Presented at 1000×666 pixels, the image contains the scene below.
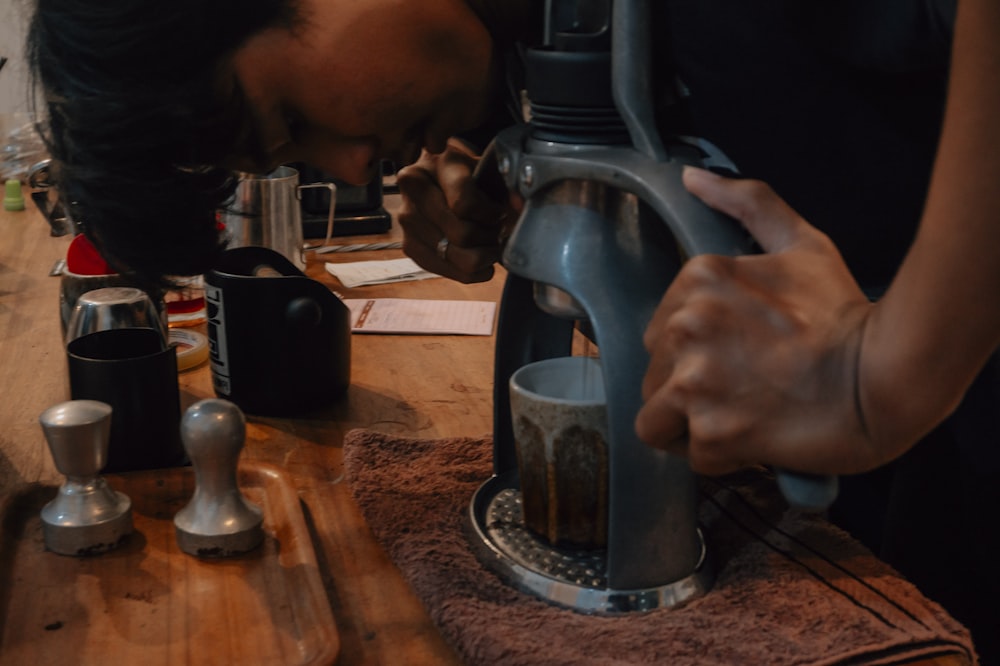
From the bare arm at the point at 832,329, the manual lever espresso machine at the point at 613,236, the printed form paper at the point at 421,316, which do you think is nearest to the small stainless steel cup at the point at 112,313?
the printed form paper at the point at 421,316

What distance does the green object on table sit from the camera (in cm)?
191

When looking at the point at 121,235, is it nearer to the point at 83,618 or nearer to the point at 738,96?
the point at 83,618

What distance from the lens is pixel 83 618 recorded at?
0.65 m

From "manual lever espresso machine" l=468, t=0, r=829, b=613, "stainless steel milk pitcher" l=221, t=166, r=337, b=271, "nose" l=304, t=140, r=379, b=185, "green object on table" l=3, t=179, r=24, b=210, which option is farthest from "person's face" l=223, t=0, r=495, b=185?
"green object on table" l=3, t=179, r=24, b=210

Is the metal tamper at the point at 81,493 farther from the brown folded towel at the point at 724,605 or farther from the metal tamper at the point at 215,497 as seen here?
the brown folded towel at the point at 724,605

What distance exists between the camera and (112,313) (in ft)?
3.13

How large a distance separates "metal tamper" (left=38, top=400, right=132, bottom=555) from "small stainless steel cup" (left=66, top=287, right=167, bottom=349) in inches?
8.4

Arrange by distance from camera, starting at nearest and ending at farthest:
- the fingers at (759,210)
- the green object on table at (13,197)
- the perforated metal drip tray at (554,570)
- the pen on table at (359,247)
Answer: the fingers at (759,210), the perforated metal drip tray at (554,570), the pen on table at (359,247), the green object on table at (13,197)

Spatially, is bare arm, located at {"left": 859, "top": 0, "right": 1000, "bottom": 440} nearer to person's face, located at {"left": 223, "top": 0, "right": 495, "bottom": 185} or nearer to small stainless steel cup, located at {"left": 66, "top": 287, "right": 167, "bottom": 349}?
person's face, located at {"left": 223, "top": 0, "right": 495, "bottom": 185}

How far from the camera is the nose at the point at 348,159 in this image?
0.83 m

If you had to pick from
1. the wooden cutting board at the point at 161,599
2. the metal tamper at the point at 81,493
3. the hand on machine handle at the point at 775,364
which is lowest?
the wooden cutting board at the point at 161,599

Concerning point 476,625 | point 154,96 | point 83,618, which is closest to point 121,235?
point 154,96

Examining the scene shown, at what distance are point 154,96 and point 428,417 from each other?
0.39m

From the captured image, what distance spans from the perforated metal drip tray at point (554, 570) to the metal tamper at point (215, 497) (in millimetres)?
158
